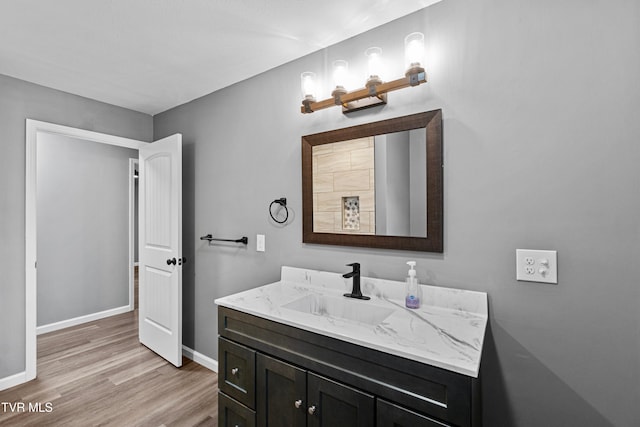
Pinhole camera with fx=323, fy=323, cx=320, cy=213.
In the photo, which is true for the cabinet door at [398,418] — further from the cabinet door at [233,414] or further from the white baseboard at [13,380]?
the white baseboard at [13,380]

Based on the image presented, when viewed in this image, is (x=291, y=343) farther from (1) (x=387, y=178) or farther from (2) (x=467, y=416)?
(1) (x=387, y=178)

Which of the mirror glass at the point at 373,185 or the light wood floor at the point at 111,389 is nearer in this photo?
the mirror glass at the point at 373,185

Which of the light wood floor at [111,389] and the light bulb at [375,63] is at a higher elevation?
the light bulb at [375,63]

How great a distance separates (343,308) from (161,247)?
1899 mm

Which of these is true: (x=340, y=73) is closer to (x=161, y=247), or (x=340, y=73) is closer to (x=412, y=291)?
(x=412, y=291)

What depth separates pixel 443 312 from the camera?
1.45 metres

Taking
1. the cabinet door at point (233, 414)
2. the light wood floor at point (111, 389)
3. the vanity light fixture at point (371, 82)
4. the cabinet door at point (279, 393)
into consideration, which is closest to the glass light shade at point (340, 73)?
the vanity light fixture at point (371, 82)

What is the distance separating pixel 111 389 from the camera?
2.31 meters

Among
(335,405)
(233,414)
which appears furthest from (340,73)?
(233,414)

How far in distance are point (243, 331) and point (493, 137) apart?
1.43 metres

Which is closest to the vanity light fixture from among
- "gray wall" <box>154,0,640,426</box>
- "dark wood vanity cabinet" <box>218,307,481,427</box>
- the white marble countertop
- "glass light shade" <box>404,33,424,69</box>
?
"glass light shade" <box>404,33,424,69</box>

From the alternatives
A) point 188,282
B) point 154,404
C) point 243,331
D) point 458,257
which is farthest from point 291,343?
point 188,282

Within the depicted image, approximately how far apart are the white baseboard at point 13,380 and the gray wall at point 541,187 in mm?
2618

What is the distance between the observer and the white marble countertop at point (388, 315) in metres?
1.05
